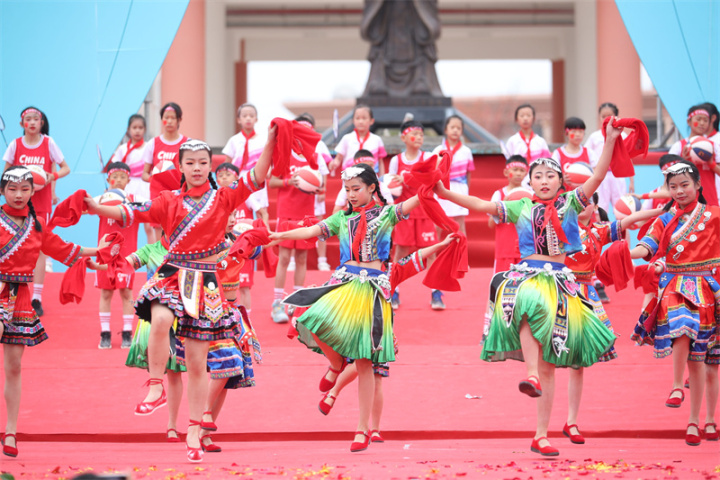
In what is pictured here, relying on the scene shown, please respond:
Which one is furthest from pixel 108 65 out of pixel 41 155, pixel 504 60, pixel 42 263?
pixel 504 60

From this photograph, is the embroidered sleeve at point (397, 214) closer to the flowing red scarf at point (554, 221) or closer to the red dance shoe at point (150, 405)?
the flowing red scarf at point (554, 221)

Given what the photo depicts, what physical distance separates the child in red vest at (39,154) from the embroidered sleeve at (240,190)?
341 cm

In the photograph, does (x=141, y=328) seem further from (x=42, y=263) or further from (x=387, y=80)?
(x=387, y=80)

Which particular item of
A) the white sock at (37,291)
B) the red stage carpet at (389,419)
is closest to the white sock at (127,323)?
the red stage carpet at (389,419)

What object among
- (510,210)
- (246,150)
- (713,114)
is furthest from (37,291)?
(713,114)

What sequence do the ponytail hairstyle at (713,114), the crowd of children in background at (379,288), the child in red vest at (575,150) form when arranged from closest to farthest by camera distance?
the crowd of children in background at (379,288) < the ponytail hairstyle at (713,114) < the child in red vest at (575,150)

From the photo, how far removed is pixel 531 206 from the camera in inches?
181

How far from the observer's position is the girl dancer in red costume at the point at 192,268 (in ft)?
14.0

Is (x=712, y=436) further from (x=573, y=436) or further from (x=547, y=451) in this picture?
(x=547, y=451)

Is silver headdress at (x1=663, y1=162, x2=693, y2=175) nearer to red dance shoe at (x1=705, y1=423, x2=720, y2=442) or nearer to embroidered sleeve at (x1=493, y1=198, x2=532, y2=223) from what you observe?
embroidered sleeve at (x1=493, y1=198, x2=532, y2=223)

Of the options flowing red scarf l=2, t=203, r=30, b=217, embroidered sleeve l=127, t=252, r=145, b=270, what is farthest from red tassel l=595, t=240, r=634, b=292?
flowing red scarf l=2, t=203, r=30, b=217

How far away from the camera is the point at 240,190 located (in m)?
4.39

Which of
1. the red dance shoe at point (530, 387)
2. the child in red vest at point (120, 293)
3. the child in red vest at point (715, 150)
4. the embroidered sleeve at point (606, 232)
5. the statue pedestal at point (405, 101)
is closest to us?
the red dance shoe at point (530, 387)

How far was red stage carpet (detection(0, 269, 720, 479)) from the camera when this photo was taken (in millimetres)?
4012
